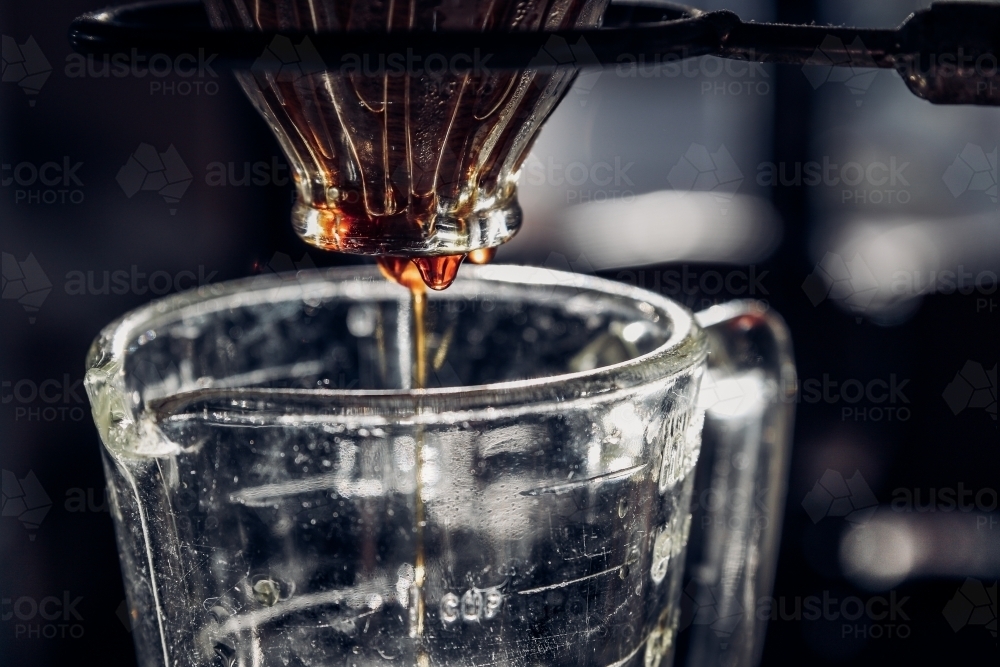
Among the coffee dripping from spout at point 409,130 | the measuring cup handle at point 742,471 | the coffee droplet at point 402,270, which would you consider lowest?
the measuring cup handle at point 742,471

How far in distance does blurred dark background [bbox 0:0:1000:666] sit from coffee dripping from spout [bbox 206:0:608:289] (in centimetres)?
50

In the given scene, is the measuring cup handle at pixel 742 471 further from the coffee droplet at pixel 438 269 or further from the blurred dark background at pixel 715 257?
the blurred dark background at pixel 715 257

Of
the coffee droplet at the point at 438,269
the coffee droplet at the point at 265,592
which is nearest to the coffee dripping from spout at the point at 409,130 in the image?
the coffee droplet at the point at 438,269

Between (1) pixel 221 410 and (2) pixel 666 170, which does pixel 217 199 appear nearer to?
(1) pixel 221 410

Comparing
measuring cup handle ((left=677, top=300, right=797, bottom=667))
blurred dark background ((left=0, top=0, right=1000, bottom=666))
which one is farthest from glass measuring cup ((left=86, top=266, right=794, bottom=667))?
blurred dark background ((left=0, top=0, right=1000, bottom=666))

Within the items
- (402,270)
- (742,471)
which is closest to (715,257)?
(742,471)

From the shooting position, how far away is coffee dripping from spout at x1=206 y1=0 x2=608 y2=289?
0.42 m

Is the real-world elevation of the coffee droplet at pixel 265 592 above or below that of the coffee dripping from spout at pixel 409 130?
below

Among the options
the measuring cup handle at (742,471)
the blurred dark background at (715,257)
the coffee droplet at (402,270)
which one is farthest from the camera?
the blurred dark background at (715,257)

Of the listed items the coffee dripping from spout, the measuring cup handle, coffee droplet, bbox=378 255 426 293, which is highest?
the coffee dripping from spout

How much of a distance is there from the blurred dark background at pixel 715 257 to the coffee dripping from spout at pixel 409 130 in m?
0.50

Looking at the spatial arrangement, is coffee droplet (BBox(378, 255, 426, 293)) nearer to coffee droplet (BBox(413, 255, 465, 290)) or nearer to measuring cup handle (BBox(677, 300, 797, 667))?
coffee droplet (BBox(413, 255, 465, 290))

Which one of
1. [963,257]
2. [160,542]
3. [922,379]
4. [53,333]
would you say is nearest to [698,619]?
[160,542]

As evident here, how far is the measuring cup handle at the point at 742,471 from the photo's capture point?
2.30 feet
